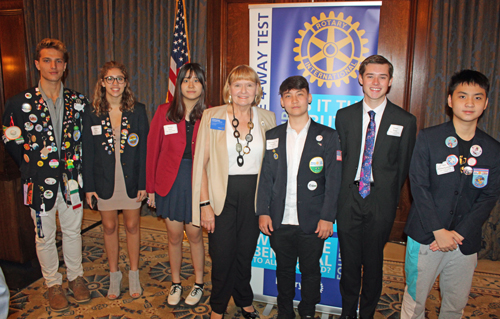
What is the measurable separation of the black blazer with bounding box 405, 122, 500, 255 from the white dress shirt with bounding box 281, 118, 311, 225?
2.22 feet

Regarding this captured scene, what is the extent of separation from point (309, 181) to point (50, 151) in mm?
1856

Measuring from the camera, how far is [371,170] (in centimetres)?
199

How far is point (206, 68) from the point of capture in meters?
4.12

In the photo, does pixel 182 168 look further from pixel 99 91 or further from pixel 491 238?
pixel 491 238

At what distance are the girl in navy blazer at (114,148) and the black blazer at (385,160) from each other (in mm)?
1531

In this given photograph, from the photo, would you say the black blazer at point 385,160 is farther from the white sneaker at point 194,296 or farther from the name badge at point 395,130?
the white sneaker at point 194,296

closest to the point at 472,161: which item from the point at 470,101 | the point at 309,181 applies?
the point at 470,101

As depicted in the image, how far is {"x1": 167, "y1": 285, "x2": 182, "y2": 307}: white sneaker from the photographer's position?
8.43ft

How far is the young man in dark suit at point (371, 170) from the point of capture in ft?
6.42

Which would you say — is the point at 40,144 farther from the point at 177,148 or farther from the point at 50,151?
the point at 177,148

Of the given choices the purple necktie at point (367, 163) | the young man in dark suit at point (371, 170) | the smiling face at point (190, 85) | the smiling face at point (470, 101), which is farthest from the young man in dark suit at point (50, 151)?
the smiling face at point (470, 101)

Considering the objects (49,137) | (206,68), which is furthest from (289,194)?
(206,68)

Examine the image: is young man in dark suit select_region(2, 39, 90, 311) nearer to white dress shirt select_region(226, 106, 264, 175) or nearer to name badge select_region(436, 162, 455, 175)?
white dress shirt select_region(226, 106, 264, 175)

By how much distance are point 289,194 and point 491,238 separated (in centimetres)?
279
